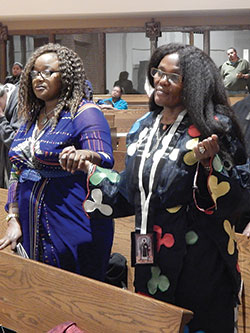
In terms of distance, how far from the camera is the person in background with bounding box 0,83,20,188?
3.59 m

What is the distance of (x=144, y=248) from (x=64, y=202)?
0.53 metres

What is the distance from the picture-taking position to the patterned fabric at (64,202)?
2232 millimetres

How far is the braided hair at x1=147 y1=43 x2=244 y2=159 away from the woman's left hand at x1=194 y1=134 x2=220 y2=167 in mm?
90

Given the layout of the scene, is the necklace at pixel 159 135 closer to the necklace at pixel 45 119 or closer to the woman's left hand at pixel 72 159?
the woman's left hand at pixel 72 159

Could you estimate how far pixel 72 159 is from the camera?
189 cm

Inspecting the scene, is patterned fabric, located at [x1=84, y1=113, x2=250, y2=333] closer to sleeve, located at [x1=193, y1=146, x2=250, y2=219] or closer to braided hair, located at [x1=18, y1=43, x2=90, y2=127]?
sleeve, located at [x1=193, y1=146, x2=250, y2=219]

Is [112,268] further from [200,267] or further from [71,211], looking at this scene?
[200,267]

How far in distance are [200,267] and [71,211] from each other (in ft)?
2.07

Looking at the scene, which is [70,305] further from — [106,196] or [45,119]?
[45,119]

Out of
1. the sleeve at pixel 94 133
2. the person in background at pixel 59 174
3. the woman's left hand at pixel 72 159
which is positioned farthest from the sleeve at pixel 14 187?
the woman's left hand at pixel 72 159

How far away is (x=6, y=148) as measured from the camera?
13.1ft

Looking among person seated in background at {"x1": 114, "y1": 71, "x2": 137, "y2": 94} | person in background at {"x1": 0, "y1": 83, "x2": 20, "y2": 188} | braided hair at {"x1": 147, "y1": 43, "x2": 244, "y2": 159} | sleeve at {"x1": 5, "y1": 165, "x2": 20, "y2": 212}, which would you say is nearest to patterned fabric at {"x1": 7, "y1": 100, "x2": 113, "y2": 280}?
sleeve at {"x1": 5, "y1": 165, "x2": 20, "y2": 212}

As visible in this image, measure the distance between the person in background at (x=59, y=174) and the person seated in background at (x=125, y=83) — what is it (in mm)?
11421

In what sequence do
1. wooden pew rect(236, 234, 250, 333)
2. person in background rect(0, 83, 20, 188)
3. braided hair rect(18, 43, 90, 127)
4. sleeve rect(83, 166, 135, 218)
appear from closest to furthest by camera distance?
sleeve rect(83, 166, 135, 218)
braided hair rect(18, 43, 90, 127)
wooden pew rect(236, 234, 250, 333)
person in background rect(0, 83, 20, 188)
